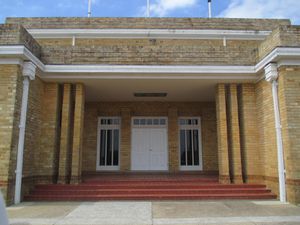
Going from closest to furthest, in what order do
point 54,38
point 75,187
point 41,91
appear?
point 75,187, point 41,91, point 54,38

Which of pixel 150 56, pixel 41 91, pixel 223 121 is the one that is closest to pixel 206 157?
pixel 223 121

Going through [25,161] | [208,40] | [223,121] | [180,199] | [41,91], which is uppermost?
[208,40]

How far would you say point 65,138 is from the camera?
9617 millimetres

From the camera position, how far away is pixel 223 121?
9891 mm

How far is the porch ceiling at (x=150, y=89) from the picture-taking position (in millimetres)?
10133

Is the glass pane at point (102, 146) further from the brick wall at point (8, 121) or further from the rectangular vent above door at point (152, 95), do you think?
the brick wall at point (8, 121)

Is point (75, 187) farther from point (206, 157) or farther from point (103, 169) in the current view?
point (206, 157)

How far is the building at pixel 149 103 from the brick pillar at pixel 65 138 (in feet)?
0.11

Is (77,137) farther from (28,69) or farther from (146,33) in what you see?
(146,33)

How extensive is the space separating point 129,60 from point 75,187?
15.1 ft

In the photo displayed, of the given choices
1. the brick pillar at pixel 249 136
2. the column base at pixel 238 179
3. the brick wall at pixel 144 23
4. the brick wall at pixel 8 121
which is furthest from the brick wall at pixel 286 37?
the brick wall at pixel 8 121

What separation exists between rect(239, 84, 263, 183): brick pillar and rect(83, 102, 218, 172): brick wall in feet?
10.1

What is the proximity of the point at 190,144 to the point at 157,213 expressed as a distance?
268 inches

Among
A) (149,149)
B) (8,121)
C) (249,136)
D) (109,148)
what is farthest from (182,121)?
(8,121)
